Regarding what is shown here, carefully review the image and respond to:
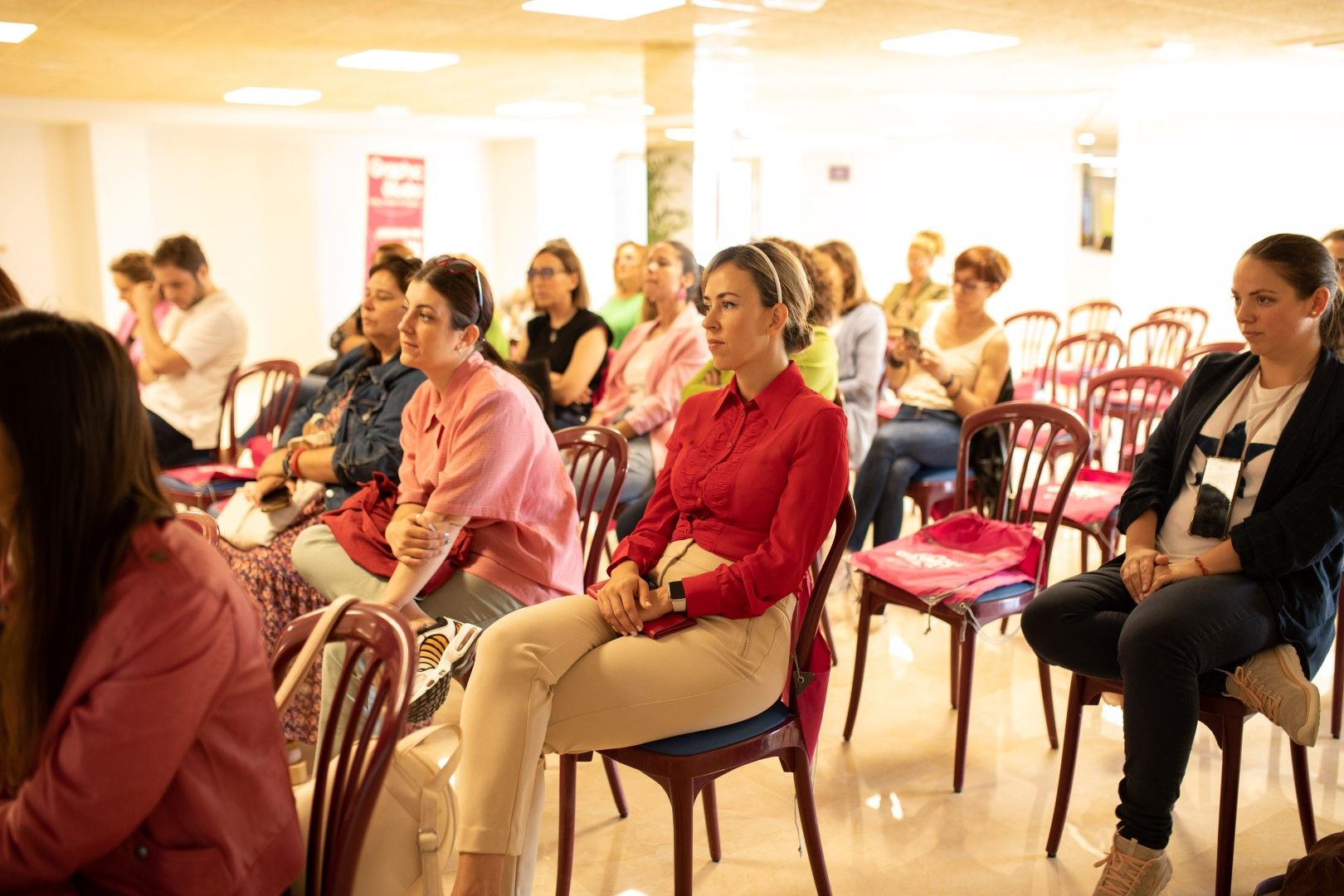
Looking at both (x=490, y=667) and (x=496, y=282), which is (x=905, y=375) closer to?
(x=490, y=667)

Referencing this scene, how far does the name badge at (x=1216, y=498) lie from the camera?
2320 millimetres

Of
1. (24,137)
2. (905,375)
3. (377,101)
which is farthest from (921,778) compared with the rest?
(24,137)

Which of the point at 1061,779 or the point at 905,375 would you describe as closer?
the point at 1061,779

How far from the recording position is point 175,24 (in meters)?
5.91

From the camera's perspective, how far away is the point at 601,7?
5617 millimetres

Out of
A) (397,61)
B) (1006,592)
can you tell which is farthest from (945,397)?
(397,61)

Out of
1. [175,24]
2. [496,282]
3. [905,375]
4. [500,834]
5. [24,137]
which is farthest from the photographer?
[496,282]

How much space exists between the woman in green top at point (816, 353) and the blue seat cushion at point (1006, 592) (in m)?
0.84

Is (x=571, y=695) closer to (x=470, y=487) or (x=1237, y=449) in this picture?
(x=470, y=487)

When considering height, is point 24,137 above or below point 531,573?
above

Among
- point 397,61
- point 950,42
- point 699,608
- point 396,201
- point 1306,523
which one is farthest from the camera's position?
point 396,201

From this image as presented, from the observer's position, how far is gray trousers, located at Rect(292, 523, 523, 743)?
8.04 feet

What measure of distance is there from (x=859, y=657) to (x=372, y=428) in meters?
1.40

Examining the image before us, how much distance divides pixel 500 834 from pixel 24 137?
10154 millimetres
